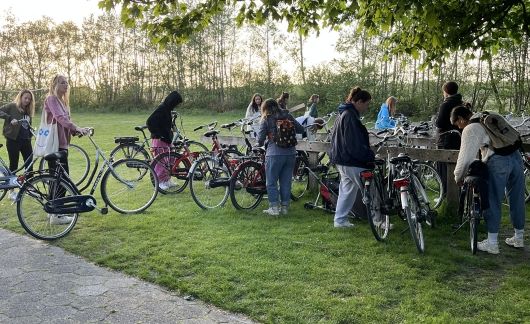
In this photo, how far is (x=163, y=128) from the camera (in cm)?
Result: 819

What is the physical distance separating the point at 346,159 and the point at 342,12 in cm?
262

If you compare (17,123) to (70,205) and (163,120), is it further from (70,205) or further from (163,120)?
(70,205)

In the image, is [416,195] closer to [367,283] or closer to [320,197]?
[367,283]

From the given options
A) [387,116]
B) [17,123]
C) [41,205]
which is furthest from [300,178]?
[17,123]

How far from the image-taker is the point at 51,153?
604 centimetres

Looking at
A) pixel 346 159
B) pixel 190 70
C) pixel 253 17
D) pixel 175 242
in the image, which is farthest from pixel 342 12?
pixel 190 70

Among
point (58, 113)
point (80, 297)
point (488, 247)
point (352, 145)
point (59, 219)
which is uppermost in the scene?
point (58, 113)

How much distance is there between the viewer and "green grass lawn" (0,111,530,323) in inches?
146

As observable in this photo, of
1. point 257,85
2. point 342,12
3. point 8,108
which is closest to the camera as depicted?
point 342,12

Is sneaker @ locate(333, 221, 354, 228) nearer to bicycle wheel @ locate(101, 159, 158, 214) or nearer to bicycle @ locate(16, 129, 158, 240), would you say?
bicycle wheel @ locate(101, 159, 158, 214)

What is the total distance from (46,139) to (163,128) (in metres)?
2.19

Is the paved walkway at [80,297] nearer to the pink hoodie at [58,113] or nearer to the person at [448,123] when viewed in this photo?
the pink hoodie at [58,113]

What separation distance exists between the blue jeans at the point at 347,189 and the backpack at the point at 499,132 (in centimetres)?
144

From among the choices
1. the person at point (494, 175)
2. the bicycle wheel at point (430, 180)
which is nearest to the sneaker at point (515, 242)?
the person at point (494, 175)
